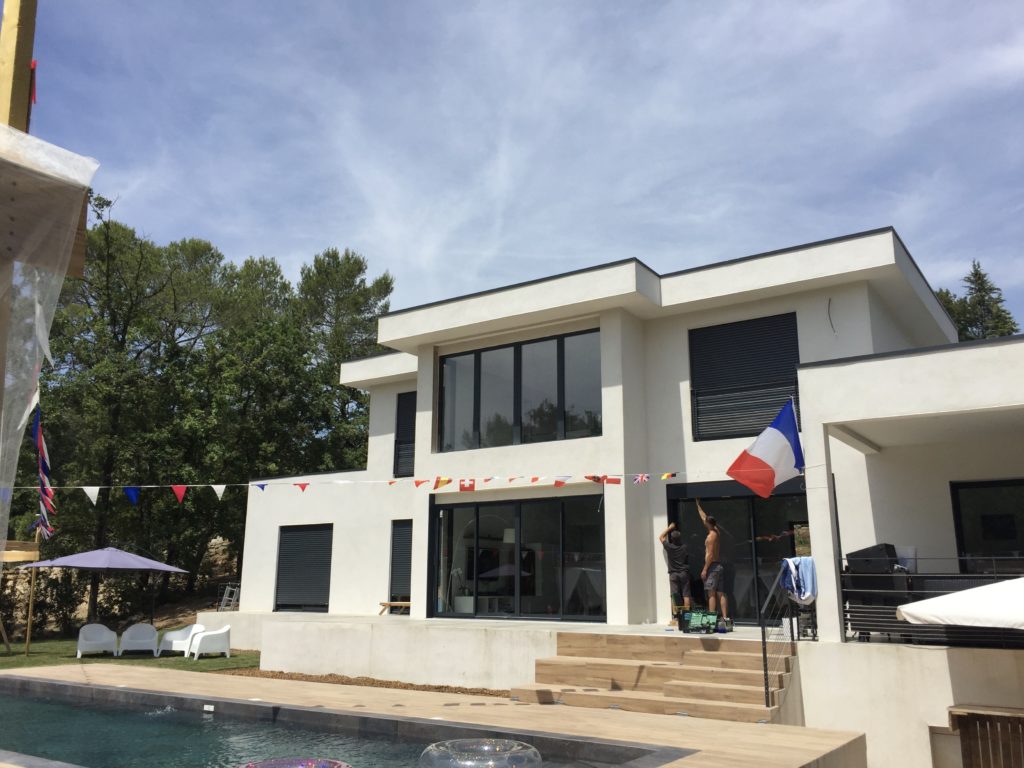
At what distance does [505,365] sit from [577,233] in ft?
16.4

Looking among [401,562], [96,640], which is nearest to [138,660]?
[96,640]

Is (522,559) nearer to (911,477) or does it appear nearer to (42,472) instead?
(911,477)

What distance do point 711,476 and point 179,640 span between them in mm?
11365

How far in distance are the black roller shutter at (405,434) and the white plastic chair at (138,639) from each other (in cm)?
603

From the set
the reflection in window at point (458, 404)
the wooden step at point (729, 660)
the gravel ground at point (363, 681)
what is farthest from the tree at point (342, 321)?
the wooden step at point (729, 660)

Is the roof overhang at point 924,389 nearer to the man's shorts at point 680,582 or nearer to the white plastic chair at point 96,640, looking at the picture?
the man's shorts at point 680,582

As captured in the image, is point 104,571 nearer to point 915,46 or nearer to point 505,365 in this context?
point 505,365

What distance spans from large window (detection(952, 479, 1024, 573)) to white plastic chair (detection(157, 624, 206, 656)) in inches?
546

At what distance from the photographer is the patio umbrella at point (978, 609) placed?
653cm

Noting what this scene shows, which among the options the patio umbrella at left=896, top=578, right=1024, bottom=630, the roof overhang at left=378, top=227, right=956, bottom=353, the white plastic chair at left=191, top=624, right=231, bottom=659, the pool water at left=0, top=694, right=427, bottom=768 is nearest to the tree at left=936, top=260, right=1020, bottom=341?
the roof overhang at left=378, top=227, right=956, bottom=353

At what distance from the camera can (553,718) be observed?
7.73 metres

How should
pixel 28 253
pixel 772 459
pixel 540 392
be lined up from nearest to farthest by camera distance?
1. pixel 28 253
2. pixel 772 459
3. pixel 540 392

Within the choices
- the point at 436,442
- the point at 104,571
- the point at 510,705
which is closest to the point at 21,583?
the point at 104,571

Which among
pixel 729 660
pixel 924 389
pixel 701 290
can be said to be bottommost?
pixel 729 660
